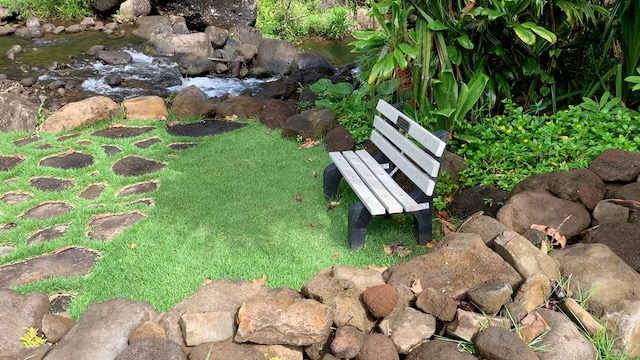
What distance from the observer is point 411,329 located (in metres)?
2.56

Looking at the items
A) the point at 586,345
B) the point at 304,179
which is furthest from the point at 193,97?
the point at 586,345

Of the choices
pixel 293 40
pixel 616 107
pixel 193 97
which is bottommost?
pixel 293 40

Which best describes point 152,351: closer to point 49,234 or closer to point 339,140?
point 49,234

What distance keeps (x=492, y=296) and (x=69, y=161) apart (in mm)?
4347

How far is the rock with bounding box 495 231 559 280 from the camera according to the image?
2799 millimetres

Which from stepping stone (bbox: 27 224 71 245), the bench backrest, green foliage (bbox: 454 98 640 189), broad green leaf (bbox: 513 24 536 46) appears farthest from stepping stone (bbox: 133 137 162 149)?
broad green leaf (bbox: 513 24 536 46)

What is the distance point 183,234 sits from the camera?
3768mm

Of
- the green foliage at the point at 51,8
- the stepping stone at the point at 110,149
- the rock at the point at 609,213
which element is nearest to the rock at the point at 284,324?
the rock at the point at 609,213

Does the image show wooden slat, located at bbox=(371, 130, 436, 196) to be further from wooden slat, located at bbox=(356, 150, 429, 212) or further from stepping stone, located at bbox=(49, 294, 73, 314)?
stepping stone, located at bbox=(49, 294, 73, 314)

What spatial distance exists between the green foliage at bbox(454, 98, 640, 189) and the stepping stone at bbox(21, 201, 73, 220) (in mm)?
3233

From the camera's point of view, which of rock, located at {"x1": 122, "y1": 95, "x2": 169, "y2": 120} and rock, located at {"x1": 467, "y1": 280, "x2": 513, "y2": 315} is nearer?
rock, located at {"x1": 467, "y1": 280, "x2": 513, "y2": 315}

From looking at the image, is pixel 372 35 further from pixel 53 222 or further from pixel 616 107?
pixel 53 222

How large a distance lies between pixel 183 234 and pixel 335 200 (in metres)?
1.24

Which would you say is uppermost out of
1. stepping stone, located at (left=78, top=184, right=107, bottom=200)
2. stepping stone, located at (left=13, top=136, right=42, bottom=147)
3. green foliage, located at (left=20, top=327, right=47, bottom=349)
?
green foliage, located at (left=20, top=327, right=47, bottom=349)
